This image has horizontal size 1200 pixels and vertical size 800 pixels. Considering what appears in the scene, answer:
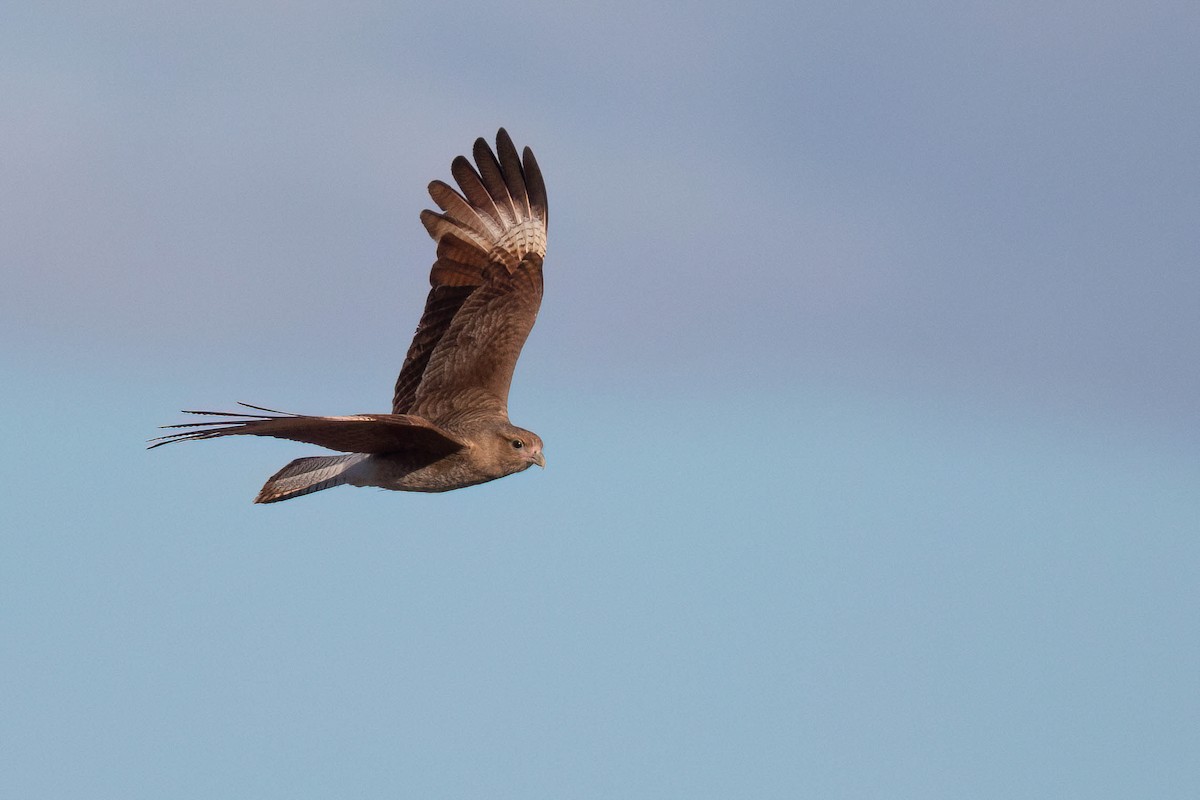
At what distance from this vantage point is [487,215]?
17078 mm

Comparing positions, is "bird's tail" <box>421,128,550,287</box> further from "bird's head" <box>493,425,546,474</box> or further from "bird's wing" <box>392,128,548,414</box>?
"bird's head" <box>493,425,546,474</box>

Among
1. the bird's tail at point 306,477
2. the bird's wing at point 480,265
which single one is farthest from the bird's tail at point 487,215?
the bird's tail at point 306,477

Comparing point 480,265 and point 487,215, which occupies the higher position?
point 487,215

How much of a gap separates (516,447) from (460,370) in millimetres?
1703

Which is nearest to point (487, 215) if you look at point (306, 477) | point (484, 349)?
point (484, 349)

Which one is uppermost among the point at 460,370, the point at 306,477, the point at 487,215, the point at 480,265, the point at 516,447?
the point at 487,215

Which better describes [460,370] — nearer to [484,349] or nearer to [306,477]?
[484,349]

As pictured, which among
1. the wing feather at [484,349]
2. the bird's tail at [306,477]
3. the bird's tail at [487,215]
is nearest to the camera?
the bird's tail at [306,477]

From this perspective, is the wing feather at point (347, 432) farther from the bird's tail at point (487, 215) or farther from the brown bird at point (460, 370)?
the bird's tail at point (487, 215)

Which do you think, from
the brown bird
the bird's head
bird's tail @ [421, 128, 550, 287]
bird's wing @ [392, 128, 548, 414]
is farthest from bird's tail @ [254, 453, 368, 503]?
bird's tail @ [421, 128, 550, 287]

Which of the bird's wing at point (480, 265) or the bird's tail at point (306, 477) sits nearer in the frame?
the bird's tail at point (306, 477)

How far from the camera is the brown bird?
43.9 ft

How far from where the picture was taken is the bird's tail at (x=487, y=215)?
1669 centimetres

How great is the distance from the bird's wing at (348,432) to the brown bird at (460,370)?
0.04 ft
